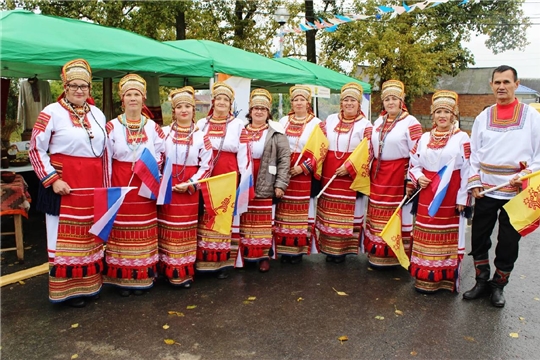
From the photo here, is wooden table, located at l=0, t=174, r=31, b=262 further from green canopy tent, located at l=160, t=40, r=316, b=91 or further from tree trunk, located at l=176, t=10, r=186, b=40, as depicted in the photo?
tree trunk, located at l=176, t=10, r=186, b=40

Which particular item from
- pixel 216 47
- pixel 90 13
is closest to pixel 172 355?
pixel 216 47

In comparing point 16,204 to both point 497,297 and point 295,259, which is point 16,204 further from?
point 497,297

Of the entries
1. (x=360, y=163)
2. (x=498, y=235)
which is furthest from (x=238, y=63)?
(x=498, y=235)

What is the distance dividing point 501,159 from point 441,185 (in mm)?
495

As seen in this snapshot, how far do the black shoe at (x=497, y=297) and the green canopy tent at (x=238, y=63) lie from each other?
4.80 meters

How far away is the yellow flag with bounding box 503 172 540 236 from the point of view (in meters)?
3.45

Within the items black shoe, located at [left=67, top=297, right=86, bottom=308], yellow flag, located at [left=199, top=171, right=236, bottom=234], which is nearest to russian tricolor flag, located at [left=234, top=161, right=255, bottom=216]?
yellow flag, located at [left=199, top=171, right=236, bottom=234]

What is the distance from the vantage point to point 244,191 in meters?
4.30

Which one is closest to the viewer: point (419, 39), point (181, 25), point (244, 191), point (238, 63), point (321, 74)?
point (244, 191)

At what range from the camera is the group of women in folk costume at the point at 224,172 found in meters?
3.56

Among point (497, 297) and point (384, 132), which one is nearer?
point (497, 297)

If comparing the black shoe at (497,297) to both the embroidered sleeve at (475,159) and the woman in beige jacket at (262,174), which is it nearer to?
the embroidered sleeve at (475,159)

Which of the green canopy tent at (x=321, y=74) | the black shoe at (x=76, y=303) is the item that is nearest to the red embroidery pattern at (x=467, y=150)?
the black shoe at (x=76, y=303)

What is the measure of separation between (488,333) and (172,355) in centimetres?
227
